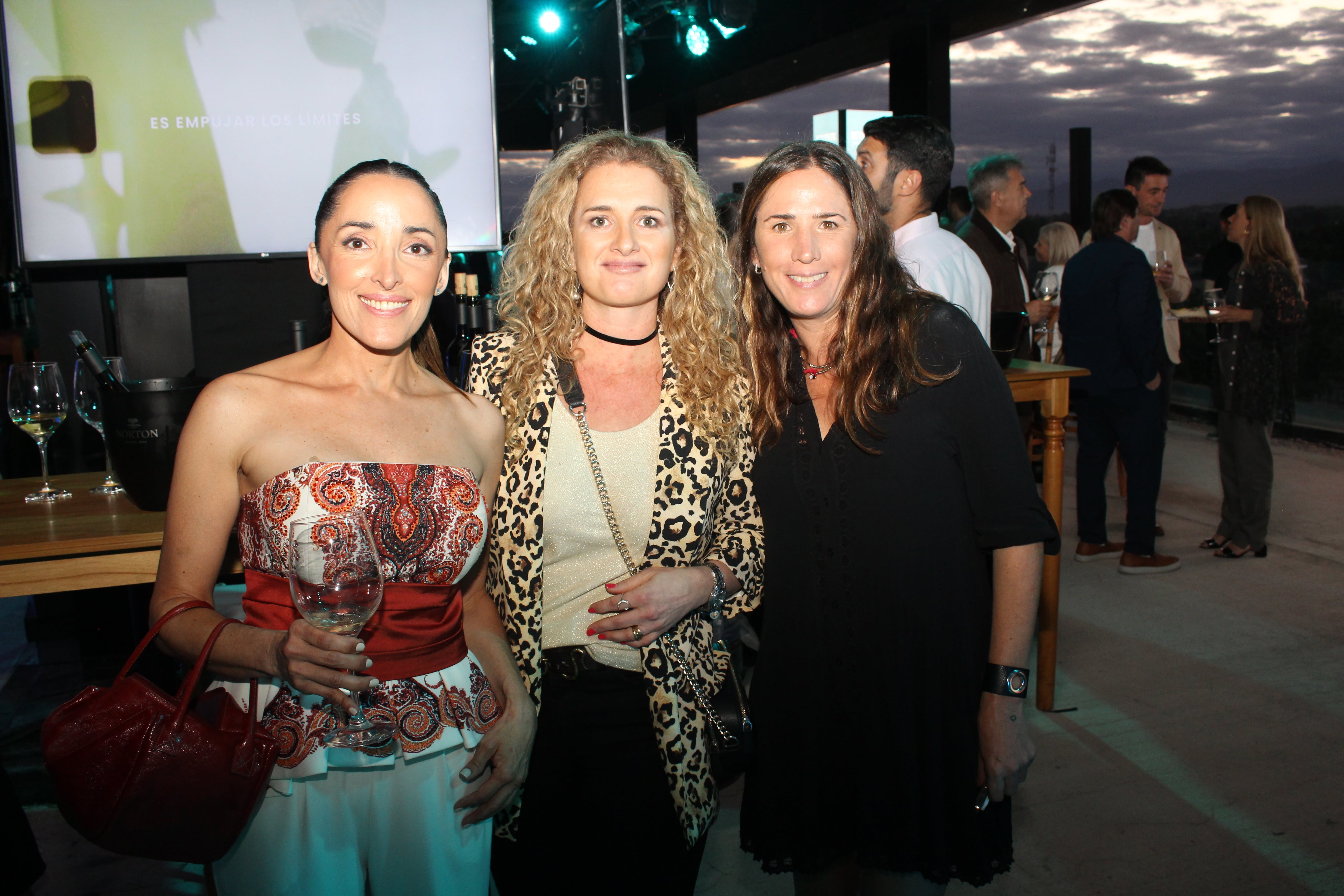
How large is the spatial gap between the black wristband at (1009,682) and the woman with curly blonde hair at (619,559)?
1.52 ft

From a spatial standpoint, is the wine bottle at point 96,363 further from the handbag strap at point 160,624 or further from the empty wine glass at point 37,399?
the handbag strap at point 160,624

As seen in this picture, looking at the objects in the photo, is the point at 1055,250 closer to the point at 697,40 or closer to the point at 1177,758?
the point at 697,40

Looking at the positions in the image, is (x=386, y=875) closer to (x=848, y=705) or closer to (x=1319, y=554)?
(x=848, y=705)

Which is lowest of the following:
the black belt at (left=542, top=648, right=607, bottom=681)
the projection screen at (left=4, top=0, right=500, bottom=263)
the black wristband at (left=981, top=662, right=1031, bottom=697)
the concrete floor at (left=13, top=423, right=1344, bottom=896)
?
the concrete floor at (left=13, top=423, right=1344, bottom=896)

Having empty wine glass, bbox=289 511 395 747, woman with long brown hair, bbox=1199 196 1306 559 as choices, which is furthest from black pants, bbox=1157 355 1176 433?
empty wine glass, bbox=289 511 395 747

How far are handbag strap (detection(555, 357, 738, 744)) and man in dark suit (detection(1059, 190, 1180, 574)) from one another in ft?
12.8

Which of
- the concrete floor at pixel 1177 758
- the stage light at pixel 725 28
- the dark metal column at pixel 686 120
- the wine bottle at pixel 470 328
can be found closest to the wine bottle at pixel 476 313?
the wine bottle at pixel 470 328

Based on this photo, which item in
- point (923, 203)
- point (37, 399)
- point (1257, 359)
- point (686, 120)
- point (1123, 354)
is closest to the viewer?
point (37, 399)

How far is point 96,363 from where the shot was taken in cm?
201

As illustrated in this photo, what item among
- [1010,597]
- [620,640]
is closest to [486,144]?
[620,640]

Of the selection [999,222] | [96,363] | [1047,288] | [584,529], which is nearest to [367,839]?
[584,529]

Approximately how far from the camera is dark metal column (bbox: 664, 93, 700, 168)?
467 inches

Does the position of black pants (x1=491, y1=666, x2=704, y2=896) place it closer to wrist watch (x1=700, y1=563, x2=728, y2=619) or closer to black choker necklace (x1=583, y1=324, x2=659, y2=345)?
wrist watch (x1=700, y1=563, x2=728, y2=619)

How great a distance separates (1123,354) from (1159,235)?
2.56 m
